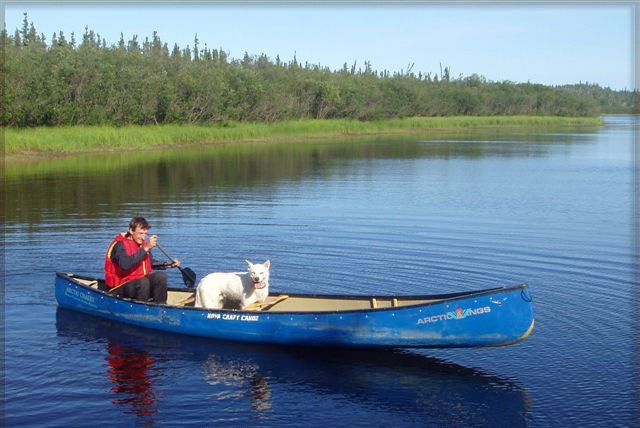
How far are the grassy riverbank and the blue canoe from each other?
30808 millimetres

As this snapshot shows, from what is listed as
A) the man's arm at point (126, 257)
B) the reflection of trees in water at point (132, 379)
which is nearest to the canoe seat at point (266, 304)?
the reflection of trees in water at point (132, 379)

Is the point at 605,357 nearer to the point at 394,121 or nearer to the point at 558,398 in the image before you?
the point at 558,398

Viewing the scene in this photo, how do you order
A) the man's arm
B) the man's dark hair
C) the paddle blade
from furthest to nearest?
the paddle blade → the man's arm → the man's dark hair

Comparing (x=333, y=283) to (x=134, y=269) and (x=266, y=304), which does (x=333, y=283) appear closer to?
(x=266, y=304)

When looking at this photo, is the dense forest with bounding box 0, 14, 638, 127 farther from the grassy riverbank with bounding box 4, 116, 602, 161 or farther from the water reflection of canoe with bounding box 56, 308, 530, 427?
the water reflection of canoe with bounding box 56, 308, 530, 427

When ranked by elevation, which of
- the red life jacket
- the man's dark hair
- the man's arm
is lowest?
the red life jacket

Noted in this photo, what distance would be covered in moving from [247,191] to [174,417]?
2090cm

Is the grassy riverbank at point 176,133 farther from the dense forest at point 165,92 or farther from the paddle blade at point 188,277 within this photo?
the paddle blade at point 188,277

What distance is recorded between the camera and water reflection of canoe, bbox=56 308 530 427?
9828mm

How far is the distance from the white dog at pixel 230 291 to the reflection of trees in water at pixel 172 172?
11910 mm

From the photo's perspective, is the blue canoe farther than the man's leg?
No

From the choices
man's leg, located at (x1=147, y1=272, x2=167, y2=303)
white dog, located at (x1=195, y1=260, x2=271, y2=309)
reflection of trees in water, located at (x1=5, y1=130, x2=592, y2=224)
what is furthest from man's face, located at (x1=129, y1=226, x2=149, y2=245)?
reflection of trees in water, located at (x1=5, y1=130, x2=592, y2=224)

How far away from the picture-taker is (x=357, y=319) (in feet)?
36.6

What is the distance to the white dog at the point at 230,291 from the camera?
12117mm
